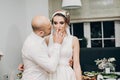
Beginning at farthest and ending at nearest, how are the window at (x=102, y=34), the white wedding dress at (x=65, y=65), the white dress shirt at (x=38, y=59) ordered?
the window at (x=102, y=34) < the white wedding dress at (x=65, y=65) < the white dress shirt at (x=38, y=59)

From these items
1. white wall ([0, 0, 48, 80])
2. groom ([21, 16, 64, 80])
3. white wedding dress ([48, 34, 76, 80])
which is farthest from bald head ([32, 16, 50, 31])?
white wall ([0, 0, 48, 80])

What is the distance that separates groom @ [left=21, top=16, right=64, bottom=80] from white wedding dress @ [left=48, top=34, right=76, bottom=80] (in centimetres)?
10

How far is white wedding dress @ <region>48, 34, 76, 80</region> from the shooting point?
179cm

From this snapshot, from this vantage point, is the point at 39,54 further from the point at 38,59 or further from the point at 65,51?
the point at 65,51

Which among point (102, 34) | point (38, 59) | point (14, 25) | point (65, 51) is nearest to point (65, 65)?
point (65, 51)

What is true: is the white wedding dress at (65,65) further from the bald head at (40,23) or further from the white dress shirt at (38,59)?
the bald head at (40,23)

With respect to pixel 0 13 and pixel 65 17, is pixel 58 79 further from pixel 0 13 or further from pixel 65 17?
pixel 0 13

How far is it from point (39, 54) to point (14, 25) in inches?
101

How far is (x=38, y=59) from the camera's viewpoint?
1590 millimetres

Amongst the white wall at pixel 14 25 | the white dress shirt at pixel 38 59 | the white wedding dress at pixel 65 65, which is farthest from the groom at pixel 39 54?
the white wall at pixel 14 25

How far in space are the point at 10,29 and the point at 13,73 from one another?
2.69 feet

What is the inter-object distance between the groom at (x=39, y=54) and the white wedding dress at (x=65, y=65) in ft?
0.34

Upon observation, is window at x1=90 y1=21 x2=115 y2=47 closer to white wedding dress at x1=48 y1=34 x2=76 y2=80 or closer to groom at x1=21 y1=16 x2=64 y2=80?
white wedding dress at x1=48 y1=34 x2=76 y2=80

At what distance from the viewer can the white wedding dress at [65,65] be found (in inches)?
70.5
